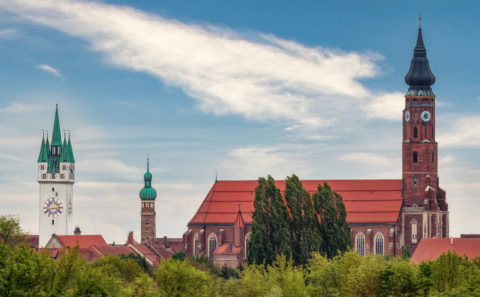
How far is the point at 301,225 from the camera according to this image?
4582 inches

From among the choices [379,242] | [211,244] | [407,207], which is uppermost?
[407,207]

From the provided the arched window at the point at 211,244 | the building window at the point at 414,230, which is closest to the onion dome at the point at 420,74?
the building window at the point at 414,230

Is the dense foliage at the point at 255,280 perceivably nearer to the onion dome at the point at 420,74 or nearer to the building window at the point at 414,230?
the building window at the point at 414,230

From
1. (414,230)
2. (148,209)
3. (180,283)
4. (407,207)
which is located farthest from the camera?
(148,209)

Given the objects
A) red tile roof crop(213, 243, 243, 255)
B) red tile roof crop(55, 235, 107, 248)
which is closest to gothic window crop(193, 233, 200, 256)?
red tile roof crop(213, 243, 243, 255)

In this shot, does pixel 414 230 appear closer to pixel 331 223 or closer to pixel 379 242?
pixel 379 242

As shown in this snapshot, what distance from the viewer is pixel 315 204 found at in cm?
12031

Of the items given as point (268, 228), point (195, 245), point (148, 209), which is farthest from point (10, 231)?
point (148, 209)

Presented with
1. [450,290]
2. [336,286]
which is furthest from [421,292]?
[336,286]

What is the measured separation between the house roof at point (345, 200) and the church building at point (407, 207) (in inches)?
5.5

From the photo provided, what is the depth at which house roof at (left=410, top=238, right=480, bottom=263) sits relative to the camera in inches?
4897

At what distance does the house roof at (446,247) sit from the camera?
4897 inches

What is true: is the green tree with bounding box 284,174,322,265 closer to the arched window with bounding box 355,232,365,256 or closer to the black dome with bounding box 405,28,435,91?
the arched window with bounding box 355,232,365,256

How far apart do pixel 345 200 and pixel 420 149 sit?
1350 cm
